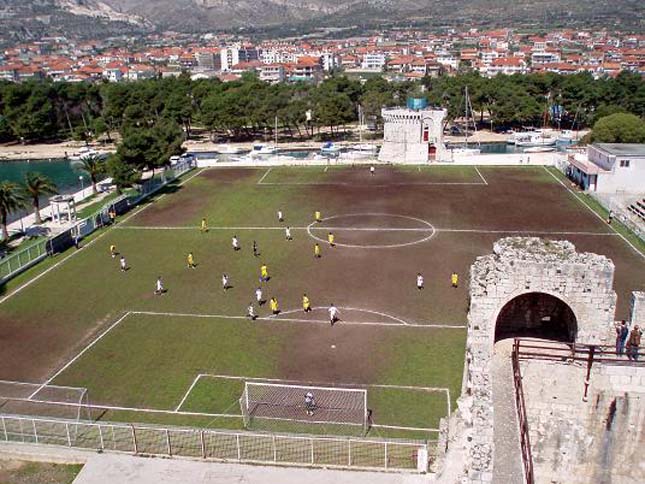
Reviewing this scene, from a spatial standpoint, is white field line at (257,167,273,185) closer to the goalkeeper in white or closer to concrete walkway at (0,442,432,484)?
the goalkeeper in white

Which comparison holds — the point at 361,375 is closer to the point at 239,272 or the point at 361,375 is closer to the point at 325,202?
the point at 239,272

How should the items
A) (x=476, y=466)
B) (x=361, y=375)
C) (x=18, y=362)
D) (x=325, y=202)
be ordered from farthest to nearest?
(x=325, y=202) < (x=18, y=362) < (x=361, y=375) < (x=476, y=466)

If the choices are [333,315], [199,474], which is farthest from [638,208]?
[199,474]

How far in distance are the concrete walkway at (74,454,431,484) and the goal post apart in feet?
13.0

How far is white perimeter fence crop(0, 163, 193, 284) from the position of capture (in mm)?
42875

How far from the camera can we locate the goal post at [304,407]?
988 inches

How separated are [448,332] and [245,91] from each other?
8392cm

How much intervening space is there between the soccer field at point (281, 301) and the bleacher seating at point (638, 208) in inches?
152

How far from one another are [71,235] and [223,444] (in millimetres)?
32642

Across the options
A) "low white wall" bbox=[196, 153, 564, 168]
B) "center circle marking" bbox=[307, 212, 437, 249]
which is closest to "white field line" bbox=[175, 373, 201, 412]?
"center circle marking" bbox=[307, 212, 437, 249]

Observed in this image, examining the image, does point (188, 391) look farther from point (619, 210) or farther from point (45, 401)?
point (619, 210)

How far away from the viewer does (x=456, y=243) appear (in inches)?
1828

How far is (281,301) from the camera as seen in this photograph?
37188 mm

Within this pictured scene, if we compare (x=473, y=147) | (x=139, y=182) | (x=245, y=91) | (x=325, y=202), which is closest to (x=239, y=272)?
(x=325, y=202)
